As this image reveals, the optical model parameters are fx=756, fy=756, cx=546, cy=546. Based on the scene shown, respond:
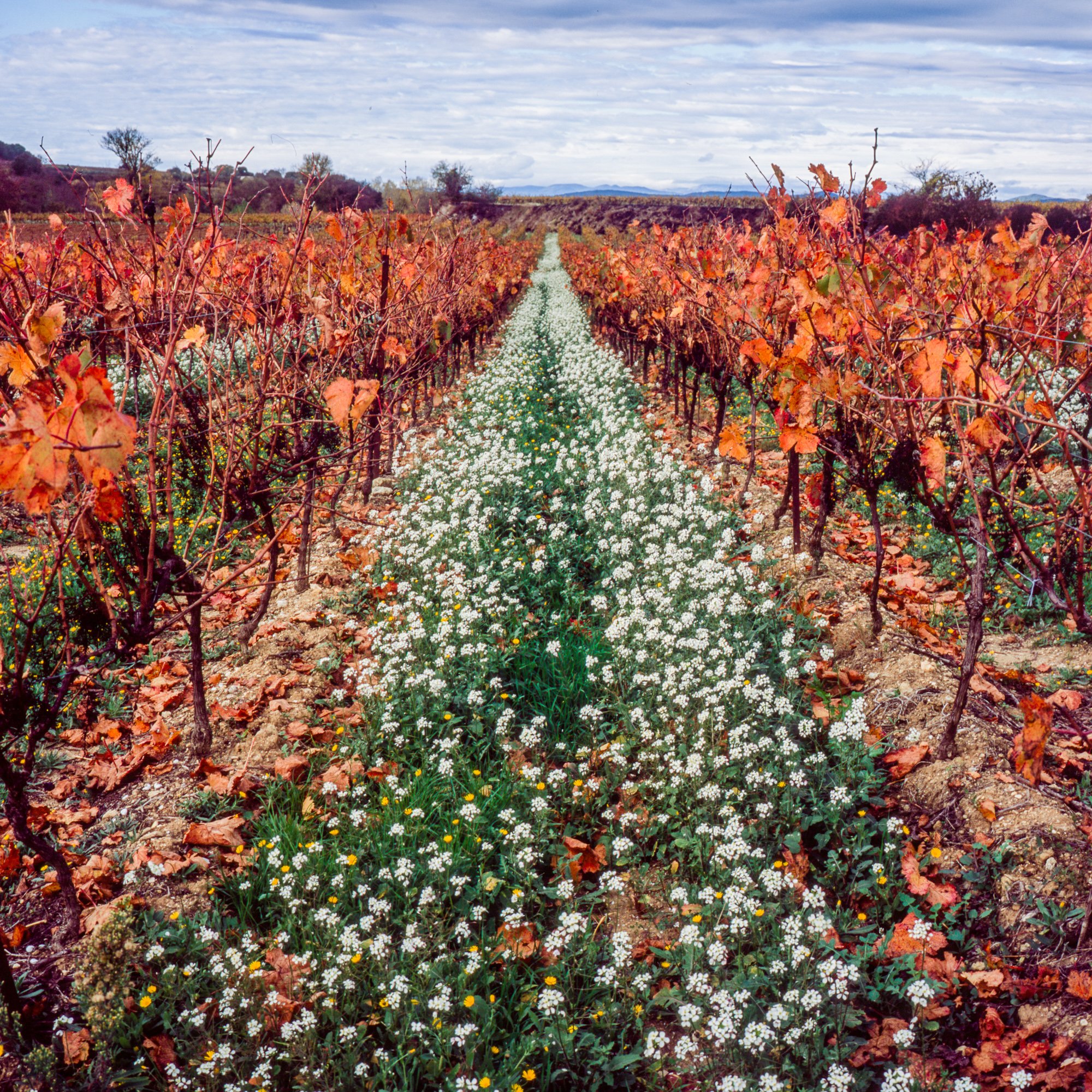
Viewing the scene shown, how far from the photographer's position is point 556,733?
4.53m

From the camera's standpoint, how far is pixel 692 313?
27.6 ft

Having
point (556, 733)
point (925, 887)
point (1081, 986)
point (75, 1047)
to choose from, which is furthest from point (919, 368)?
point (75, 1047)

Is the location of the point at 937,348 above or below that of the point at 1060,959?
above

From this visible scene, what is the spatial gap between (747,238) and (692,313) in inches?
36.7

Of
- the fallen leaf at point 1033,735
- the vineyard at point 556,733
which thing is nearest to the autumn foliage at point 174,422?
the vineyard at point 556,733

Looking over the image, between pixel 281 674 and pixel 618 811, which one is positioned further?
pixel 281 674

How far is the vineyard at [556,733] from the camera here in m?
2.68

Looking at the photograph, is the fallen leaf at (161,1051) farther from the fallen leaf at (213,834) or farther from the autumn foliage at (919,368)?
the autumn foliage at (919,368)

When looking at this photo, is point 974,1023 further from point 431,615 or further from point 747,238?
point 747,238

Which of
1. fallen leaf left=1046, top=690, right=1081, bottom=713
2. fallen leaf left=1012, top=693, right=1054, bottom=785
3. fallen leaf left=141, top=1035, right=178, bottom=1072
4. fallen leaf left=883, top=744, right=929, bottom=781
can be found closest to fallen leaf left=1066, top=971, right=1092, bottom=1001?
fallen leaf left=1012, top=693, right=1054, bottom=785

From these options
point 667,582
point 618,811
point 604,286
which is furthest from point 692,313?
point 604,286

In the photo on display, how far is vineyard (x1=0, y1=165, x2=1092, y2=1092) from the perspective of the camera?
2.68 meters

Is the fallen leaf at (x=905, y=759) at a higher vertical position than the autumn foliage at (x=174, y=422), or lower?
lower

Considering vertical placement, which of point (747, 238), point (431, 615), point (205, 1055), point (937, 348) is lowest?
point (205, 1055)
